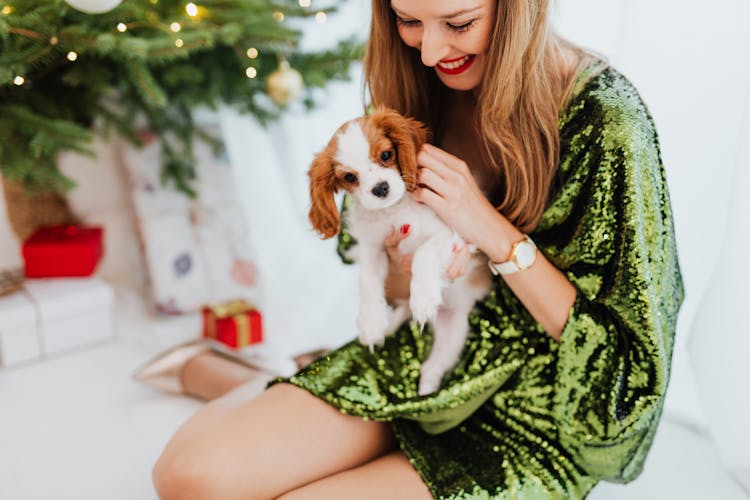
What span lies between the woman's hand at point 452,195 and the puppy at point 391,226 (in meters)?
0.02

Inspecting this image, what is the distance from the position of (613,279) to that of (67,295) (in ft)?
5.26

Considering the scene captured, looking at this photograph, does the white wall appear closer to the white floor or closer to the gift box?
the white floor

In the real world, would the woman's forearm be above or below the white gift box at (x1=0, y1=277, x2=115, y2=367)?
above

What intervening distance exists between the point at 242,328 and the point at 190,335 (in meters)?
0.25

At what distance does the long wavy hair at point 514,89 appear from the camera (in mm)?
1076

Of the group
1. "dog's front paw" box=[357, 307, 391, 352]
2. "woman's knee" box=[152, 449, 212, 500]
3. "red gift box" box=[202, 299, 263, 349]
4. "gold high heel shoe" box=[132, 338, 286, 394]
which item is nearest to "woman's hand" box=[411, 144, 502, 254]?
"dog's front paw" box=[357, 307, 391, 352]

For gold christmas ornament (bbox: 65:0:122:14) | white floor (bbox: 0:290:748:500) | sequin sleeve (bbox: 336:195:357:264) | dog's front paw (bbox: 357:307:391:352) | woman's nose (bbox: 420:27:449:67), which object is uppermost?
gold christmas ornament (bbox: 65:0:122:14)

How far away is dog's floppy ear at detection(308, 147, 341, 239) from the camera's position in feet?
3.51

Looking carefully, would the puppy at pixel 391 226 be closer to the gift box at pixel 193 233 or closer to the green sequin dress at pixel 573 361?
the green sequin dress at pixel 573 361

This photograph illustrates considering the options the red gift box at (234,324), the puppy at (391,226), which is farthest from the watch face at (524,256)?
the red gift box at (234,324)

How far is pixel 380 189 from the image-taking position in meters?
1.04

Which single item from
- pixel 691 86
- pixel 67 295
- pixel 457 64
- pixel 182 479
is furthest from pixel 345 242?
pixel 67 295

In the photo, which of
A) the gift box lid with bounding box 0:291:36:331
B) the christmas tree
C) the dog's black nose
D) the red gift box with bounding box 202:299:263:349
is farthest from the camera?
the red gift box with bounding box 202:299:263:349

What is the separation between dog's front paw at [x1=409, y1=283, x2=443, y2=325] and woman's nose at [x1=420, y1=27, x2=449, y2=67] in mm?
378
